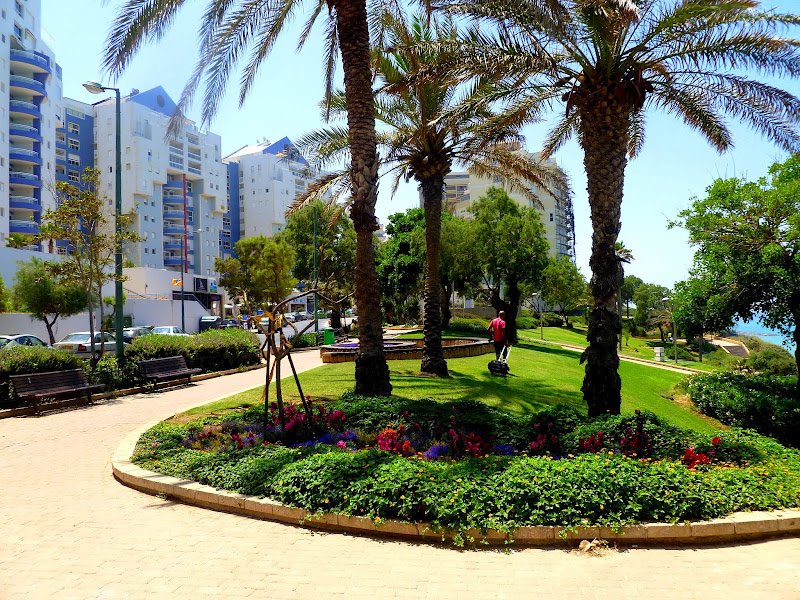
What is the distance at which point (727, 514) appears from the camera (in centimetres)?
542

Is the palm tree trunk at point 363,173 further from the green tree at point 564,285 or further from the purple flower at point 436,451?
the green tree at point 564,285

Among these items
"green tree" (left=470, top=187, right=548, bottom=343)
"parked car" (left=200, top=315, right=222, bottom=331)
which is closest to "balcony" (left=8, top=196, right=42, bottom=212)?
"parked car" (left=200, top=315, right=222, bottom=331)

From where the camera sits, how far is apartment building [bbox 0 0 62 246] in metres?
52.9

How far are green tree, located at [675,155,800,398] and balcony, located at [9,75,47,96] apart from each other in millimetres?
59011

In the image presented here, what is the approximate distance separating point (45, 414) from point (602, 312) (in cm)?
1085

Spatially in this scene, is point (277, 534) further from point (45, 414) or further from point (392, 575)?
point (45, 414)

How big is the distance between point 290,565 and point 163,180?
79.4 meters

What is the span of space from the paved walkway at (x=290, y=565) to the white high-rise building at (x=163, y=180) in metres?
66.6

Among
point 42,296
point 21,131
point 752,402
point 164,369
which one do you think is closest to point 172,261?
point 21,131

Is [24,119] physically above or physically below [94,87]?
above

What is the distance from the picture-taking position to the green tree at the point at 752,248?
15.2 m

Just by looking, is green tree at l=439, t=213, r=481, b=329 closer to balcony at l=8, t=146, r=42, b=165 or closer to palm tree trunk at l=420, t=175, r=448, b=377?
palm tree trunk at l=420, t=175, r=448, b=377

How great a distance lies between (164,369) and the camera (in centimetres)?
1666

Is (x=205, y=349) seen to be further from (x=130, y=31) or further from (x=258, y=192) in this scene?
(x=258, y=192)
